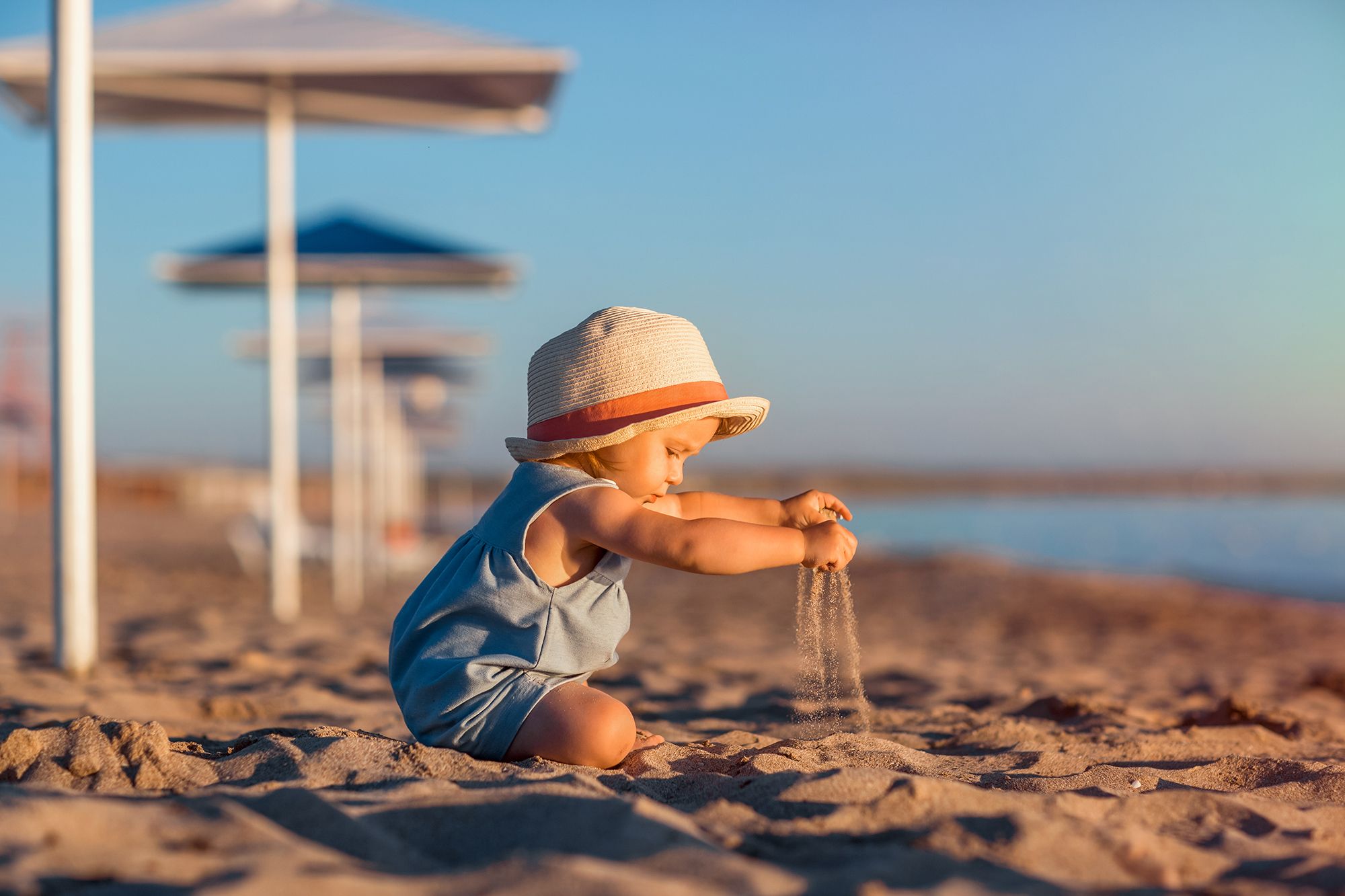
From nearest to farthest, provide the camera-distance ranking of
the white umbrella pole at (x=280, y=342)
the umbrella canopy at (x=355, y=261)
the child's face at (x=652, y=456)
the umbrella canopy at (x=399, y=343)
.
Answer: the child's face at (x=652, y=456)
the white umbrella pole at (x=280, y=342)
the umbrella canopy at (x=355, y=261)
the umbrella canopy at (x=399, y=343)

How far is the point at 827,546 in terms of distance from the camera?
2.34 m

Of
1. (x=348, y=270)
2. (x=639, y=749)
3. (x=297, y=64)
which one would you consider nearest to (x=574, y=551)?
(x=639, y=749)

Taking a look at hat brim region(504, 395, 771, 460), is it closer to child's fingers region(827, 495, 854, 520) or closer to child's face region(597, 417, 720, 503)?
child's face region(597, 417, 720, 503)

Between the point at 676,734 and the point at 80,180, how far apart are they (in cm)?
313

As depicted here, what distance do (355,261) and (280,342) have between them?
117 centimetres

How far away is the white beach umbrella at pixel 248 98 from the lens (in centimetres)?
421

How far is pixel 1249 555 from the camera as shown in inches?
823

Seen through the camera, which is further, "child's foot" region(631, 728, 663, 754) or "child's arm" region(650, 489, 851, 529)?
"child's arm" region(650, 489, 851, 529)

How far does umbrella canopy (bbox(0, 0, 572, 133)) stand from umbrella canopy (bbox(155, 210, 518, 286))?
1.41 meters

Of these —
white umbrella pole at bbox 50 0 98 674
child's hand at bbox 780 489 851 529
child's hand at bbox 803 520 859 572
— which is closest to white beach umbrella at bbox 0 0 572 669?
white umbrella pole at bbox 50 0 98 674

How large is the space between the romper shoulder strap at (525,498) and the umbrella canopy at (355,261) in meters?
6.16

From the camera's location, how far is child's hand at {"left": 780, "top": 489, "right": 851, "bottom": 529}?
270 cm

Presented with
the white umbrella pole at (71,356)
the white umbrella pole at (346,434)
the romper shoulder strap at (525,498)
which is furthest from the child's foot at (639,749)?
the white umbrella pole at (346,434)

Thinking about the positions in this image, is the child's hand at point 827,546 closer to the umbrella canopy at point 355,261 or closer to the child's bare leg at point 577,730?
the child's bare leg at point 577,730
